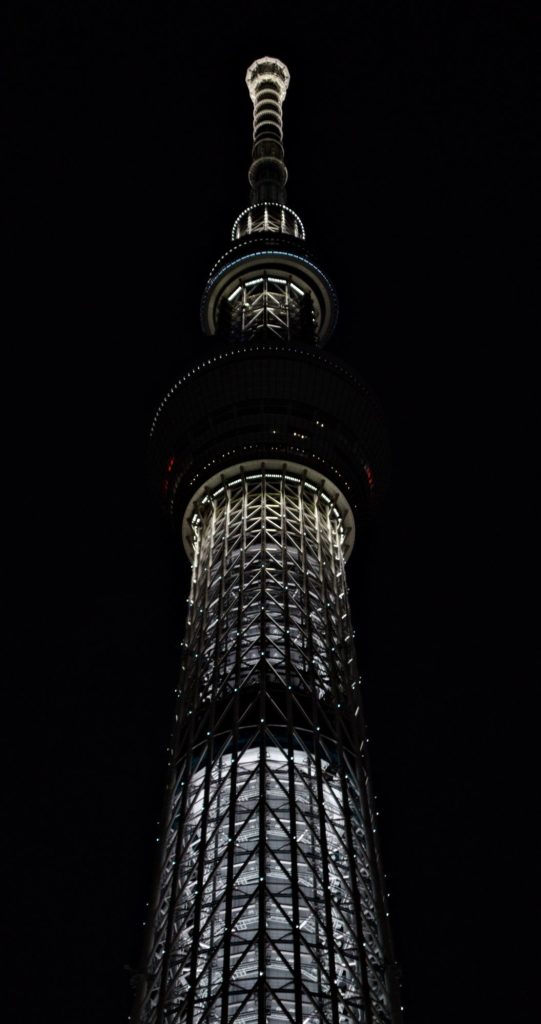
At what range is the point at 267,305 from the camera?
61.3m

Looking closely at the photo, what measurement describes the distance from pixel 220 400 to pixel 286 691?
16803mm

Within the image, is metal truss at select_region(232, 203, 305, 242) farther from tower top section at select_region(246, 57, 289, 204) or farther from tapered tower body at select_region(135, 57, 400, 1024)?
tower top section at select_region(246, 57, 289, 204)

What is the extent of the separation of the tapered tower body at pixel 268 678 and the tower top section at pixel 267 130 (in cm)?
367

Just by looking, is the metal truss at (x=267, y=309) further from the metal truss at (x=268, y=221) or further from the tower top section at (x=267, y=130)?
the tower top section at (x=267, y=130)

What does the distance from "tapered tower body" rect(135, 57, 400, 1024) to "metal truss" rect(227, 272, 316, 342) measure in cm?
14

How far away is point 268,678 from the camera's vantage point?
4188 centimetres

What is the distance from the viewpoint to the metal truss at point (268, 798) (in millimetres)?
32969

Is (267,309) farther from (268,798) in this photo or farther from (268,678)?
(268,798)

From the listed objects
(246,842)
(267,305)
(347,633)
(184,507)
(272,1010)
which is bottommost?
(272,1010)

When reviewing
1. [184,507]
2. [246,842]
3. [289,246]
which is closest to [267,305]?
[289,246]

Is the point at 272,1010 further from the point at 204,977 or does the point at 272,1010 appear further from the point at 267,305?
the point at 267,305

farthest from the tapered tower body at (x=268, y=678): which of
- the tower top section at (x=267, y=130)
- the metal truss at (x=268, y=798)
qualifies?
the tower top section at (x=267, y=130)

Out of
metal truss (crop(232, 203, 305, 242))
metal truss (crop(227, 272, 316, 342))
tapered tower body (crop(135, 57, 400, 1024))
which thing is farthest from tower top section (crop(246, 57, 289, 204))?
metal truss (crop(227, 272, 316, 342))

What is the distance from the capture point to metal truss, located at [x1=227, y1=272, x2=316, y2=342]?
5934cm
